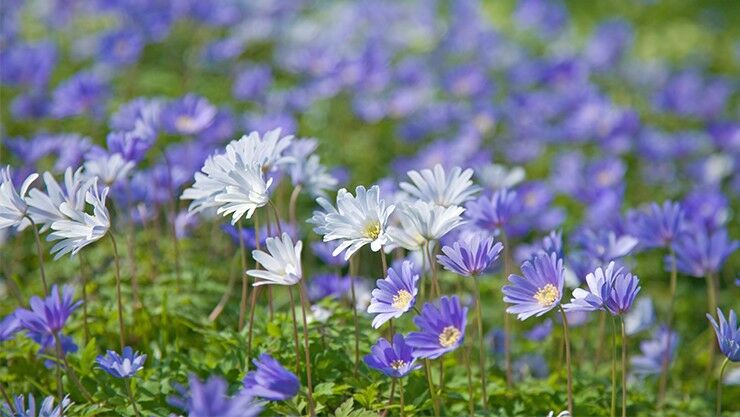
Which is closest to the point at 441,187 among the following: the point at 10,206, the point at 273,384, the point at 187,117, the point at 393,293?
the point at 393,293

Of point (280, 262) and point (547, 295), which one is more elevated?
point (280, 262)

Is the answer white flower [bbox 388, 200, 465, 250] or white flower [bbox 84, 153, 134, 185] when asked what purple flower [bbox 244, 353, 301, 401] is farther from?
white flower [bbox 84, 153, 134, 185]

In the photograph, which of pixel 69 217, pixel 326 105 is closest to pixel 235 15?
pixel 326 105

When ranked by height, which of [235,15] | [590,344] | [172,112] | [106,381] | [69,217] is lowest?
[590,344]

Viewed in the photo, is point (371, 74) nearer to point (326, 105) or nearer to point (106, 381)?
point (326, 105)

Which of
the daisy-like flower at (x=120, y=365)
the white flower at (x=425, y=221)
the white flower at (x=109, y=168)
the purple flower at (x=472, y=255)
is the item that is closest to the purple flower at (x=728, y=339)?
the purple flower at (x=472, y=255)

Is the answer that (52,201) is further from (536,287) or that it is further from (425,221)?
(536,287)
